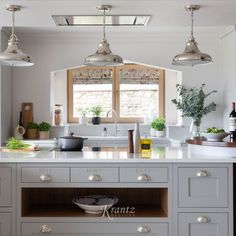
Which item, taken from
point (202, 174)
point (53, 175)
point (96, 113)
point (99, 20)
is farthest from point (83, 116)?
point (202, 174)

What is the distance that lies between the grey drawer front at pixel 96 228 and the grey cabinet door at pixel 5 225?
0.12m

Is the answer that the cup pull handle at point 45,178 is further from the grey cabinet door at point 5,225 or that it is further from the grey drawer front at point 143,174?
the grey drawer front at point 143,174

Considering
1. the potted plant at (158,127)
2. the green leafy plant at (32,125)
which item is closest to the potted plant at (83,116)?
the green leafy plant at (32,125)

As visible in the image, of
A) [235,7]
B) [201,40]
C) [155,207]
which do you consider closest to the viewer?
[155,207]

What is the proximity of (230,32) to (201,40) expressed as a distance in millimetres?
686

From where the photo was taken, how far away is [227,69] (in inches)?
248

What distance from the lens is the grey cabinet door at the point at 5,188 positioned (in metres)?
3.28

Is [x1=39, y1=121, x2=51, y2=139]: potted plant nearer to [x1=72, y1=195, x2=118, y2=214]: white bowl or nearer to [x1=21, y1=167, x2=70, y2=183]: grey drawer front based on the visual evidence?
[x1=72, y1=195, x2=118, y2=214]: white bowl

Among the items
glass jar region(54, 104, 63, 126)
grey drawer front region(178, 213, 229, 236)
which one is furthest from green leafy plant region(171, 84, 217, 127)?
grey drawer front region(178, 213, 229, 236)

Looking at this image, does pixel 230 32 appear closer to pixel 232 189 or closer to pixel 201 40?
pixel 201 40

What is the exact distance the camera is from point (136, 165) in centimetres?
327

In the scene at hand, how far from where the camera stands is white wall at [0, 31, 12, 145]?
598cm

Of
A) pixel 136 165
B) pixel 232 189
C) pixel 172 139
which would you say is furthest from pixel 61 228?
pixel 172 139

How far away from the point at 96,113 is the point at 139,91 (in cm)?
89
